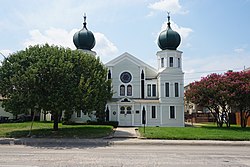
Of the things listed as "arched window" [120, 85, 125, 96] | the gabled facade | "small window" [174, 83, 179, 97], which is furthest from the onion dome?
"arched window" [120, 85, 125, 96]

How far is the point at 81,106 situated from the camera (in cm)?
2019

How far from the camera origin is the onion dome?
37906 mm

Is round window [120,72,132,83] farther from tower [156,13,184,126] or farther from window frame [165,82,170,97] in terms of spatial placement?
window frame [165,82,170,97]

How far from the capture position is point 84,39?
38.8 meters

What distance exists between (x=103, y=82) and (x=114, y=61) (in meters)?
17.0

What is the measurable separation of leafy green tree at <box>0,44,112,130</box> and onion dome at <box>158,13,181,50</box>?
19.2 metres

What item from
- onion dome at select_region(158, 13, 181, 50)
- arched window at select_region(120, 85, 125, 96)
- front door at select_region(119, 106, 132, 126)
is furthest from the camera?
arched window at select_region(120, 85, 125, 96)

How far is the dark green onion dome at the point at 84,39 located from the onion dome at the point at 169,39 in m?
9.96

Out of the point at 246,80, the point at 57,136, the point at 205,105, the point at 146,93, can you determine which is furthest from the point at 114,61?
the point at 57,136

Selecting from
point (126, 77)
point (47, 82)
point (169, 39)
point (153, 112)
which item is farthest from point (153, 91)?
point (47, 82)

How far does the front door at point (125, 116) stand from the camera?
36.7m

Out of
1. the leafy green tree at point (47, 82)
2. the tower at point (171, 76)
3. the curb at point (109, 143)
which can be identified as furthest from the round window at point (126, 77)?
the curb at point (109, 143)

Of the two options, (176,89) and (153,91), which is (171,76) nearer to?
(176,89)

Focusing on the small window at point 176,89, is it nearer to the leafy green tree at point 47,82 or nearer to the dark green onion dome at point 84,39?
the dark green onion dome at point 84,39
